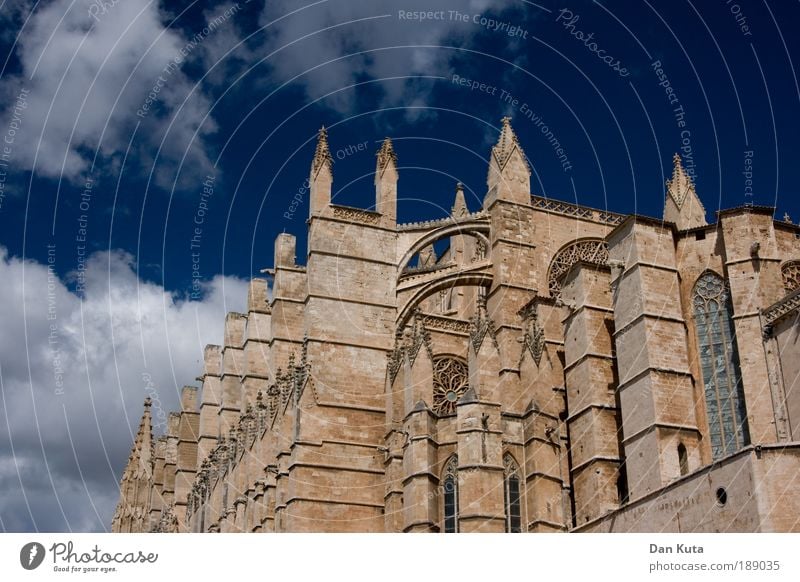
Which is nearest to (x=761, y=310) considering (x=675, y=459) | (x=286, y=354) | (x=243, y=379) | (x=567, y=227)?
(x=675, y=459)

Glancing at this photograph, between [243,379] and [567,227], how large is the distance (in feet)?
52.9

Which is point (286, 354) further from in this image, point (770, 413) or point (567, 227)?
point (770, 413)

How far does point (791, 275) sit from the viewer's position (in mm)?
25828

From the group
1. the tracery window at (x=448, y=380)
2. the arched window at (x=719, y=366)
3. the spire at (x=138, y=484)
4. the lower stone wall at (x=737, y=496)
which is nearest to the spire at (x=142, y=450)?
the spire at (x=138, y=484)

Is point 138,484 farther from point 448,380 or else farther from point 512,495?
point 512,495

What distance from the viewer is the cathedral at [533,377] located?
929 inches

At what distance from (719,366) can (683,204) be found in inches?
474

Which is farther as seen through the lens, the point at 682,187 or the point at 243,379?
the point at 243,379

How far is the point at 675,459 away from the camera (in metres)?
23.5

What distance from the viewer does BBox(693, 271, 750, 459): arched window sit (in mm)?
24641

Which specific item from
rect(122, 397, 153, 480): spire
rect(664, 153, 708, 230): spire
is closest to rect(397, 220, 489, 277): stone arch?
rect(664, 153, 708, 230): spire

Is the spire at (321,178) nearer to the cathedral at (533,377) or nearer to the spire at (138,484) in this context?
the cathedral at (533,377)

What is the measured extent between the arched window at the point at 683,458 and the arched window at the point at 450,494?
Answer: 19.4 ft

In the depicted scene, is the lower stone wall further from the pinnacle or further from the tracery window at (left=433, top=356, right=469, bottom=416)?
the pinnacle
